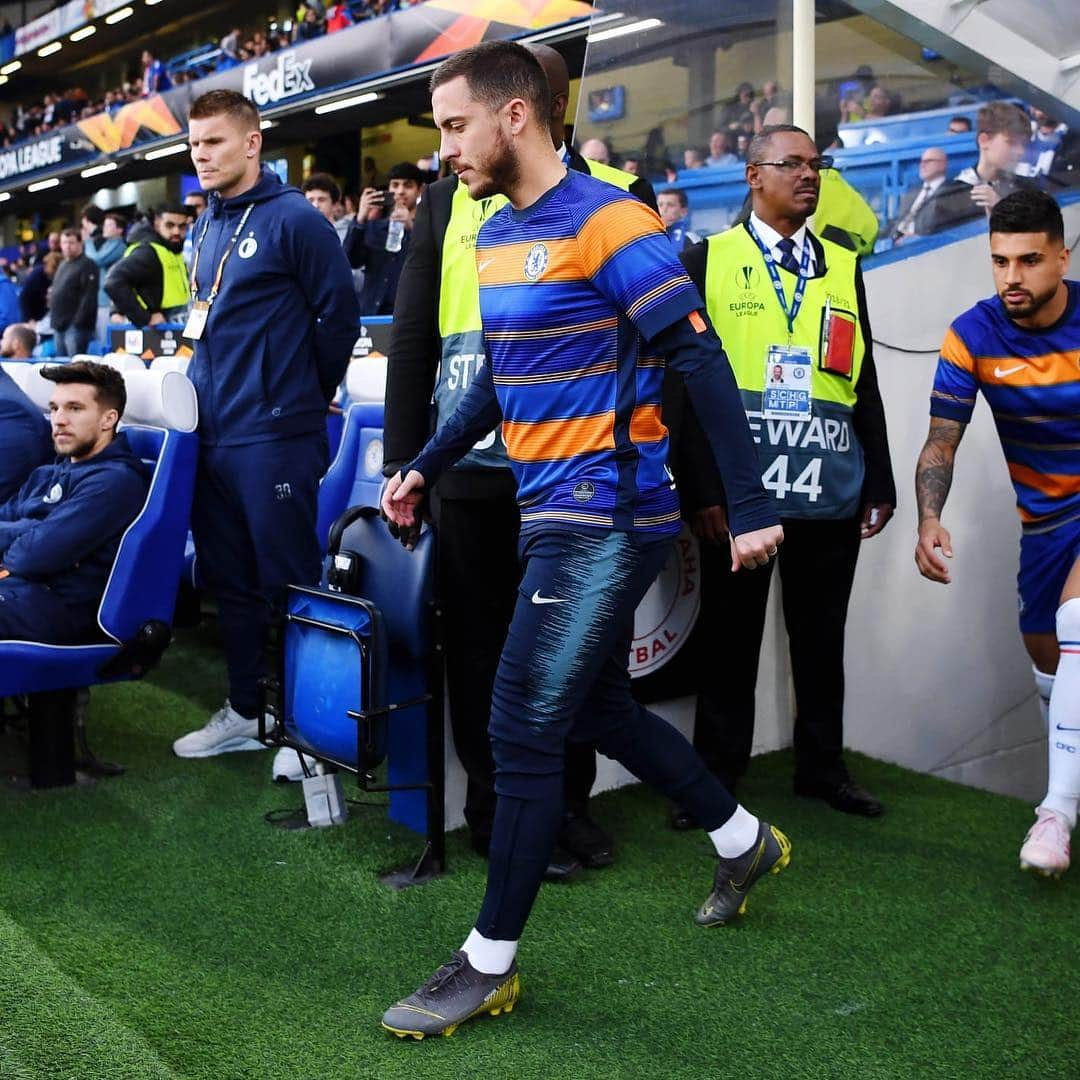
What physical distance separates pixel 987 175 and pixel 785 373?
4.36ft

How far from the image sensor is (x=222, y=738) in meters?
3.40

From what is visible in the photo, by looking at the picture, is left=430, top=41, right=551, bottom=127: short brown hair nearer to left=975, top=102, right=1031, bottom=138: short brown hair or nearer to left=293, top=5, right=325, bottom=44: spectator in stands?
left=975, top=102, right=1031, bottom=138: short brown hair

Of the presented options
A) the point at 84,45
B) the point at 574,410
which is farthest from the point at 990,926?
the point at 84,45

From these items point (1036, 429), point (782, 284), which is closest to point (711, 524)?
point (782, 284)

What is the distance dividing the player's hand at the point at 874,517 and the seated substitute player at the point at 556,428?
3.90 feet

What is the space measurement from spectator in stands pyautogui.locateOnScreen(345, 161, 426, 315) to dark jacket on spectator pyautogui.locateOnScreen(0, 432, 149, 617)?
3.39 m

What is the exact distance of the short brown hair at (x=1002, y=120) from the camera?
12.2 ft

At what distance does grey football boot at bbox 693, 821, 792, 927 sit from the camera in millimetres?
2250

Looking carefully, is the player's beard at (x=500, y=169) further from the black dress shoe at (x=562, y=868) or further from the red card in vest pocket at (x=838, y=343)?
the black dress shoe at (x=562, y=868)

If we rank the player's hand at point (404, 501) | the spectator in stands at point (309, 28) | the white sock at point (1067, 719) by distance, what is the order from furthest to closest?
1. the spectator in stands at point (309, 28)
2. the white sock at point (1067, 719)
3. the player's hand at point (404, 501)

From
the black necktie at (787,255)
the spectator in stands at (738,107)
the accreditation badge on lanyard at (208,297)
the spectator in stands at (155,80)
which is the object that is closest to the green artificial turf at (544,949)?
the accreditation badge on lanyard at (208,297)

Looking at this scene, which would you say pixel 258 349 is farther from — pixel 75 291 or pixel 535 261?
pixel 75 291

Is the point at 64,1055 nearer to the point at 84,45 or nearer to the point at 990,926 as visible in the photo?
the point at 990,926

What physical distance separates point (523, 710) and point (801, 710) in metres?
1.39
